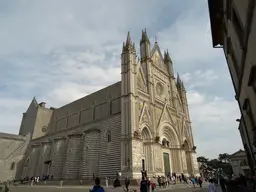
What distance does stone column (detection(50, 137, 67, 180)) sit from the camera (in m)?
26.6

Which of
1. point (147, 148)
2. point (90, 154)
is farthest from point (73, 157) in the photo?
point (147, 148)

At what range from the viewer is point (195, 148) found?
98.2 feet

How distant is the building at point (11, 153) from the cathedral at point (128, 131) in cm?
119

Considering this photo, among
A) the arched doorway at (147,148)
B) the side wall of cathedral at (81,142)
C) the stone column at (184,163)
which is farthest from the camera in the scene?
the stone column at (184,163)

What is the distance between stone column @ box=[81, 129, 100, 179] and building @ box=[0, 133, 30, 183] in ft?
60.1

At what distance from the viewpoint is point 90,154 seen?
922 inches

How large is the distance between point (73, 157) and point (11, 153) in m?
18.2

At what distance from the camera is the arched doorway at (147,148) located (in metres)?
21.5

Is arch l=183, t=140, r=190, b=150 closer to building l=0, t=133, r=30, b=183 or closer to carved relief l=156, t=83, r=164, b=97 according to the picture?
carved relief l=156, t=83, r=164, b=97

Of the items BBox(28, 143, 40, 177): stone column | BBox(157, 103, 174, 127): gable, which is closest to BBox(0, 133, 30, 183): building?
BBox(28, 143, 40, 177): stone column

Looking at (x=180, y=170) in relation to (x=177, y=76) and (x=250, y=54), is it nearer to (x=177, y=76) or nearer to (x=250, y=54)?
(x=177, y=76)

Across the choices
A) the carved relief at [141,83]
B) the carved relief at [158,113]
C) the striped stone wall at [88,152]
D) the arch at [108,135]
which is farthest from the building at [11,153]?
the carved relief at [158,113]

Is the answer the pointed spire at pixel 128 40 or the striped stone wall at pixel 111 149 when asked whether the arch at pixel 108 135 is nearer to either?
the striped stone wall at pixel 111 149

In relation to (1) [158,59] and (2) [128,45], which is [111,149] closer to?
(2) [128,45]
